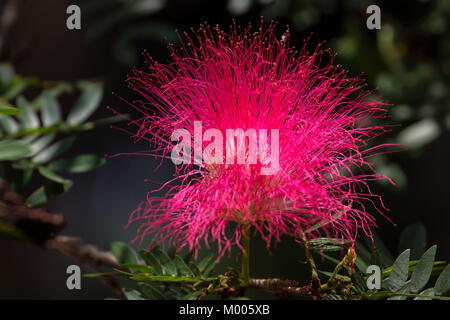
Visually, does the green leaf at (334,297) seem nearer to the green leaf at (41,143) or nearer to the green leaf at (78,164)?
the green leaf at (78,164)

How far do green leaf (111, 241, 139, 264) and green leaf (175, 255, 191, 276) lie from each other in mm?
115

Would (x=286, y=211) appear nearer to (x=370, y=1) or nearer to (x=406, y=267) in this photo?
(x=406, y=267)

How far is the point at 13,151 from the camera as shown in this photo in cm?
79

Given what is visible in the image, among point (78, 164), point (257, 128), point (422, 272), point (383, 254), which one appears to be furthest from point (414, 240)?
point (78, 164)

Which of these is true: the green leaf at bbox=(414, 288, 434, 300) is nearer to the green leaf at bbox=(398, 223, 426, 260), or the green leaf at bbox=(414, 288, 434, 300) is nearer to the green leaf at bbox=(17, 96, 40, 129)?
the green leaf at bbox=(398, 223, 426, 260)

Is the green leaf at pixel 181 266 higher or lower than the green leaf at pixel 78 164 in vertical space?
lower

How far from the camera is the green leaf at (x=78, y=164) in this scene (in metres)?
0.89

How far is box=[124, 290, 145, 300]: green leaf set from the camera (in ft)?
2.52

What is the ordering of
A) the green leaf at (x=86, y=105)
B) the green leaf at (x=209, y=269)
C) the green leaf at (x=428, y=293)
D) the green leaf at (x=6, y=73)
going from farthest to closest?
the green leaf at (x=6, y=73), the green leaf at (x=86, y=105), the green leaf at (x=209, y=269), the green leaf at (x=428, y=293)

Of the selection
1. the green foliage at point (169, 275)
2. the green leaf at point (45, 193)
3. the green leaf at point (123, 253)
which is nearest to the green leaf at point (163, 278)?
the green foliage at point (169, 275)

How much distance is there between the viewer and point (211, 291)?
28.1 inches

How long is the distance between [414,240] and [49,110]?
0.83 m

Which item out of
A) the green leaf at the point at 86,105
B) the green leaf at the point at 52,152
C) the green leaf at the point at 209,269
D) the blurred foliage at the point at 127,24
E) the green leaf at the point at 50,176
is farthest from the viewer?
the blurred foliage at the point at 127,24

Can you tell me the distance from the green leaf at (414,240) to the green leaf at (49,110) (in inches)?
30.9
